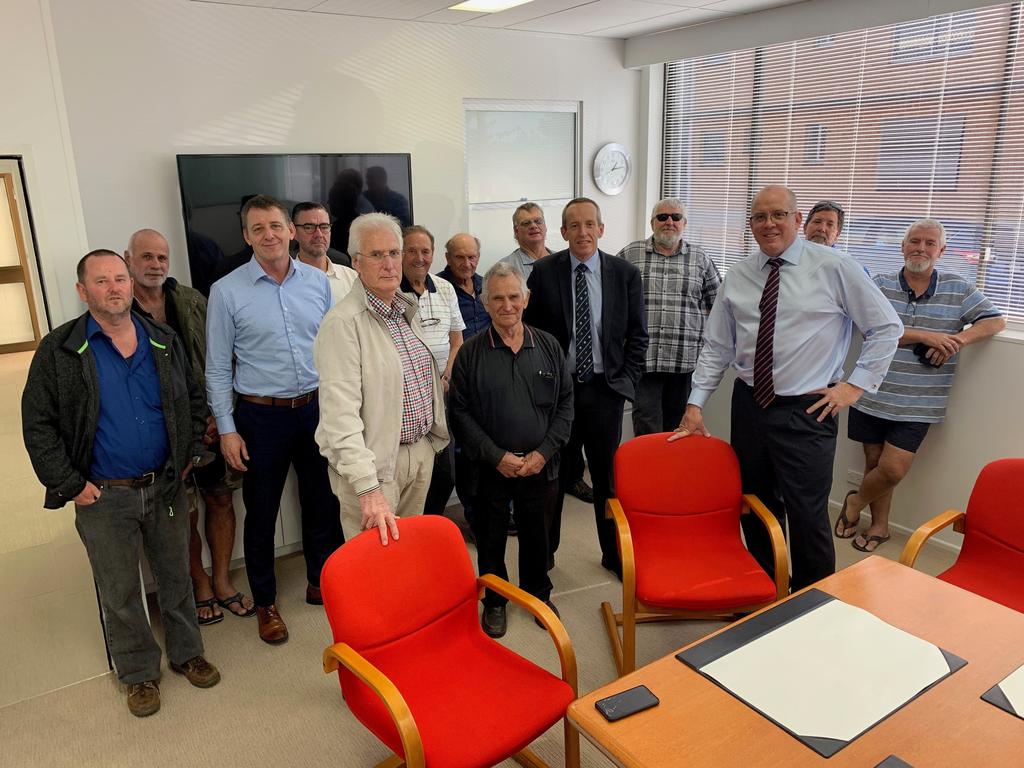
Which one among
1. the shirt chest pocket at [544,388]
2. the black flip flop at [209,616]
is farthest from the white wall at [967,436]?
the black flip flop at [209,616]

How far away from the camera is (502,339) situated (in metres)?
3.01

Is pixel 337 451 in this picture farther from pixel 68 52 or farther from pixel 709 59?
pixel 709 59

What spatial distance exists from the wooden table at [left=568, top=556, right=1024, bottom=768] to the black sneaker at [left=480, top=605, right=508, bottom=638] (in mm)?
1488

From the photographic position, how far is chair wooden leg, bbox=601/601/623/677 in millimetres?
3087

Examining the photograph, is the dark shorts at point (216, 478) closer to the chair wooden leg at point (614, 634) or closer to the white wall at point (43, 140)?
the white wall at point (43, 140)

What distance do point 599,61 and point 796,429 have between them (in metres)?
3.47

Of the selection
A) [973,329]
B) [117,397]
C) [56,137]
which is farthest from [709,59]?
[117,397]

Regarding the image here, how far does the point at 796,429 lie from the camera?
116 inches

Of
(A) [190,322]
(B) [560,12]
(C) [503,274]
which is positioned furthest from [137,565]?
(B) [560,12]

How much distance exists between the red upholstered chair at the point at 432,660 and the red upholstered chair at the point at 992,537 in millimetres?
1393

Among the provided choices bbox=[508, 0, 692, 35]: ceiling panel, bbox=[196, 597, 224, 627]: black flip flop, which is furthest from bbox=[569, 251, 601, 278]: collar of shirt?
bbox=[196, 597, 224, 627]: black flip flop

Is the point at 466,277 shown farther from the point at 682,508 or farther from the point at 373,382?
the point at 682,508

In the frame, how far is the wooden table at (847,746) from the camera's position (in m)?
1.58

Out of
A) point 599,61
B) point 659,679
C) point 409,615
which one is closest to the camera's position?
point 659,679
